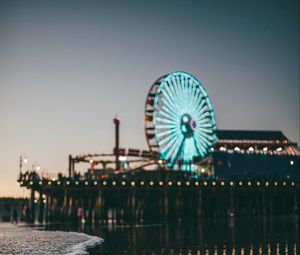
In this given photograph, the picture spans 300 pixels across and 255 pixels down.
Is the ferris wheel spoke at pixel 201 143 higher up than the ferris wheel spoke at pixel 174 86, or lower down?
lower down

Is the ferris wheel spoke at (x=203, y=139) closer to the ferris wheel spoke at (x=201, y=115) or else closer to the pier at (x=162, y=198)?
the ferris wheel spoke at (x=201, y=115)

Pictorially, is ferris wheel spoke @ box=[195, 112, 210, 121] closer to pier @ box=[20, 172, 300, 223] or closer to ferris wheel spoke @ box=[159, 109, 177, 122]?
ferris wheel spoke @ box=[159, 109, 177, 122]

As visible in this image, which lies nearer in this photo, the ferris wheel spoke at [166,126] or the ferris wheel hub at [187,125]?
the ferris wheel spoke at [166,126]

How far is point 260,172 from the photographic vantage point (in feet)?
332

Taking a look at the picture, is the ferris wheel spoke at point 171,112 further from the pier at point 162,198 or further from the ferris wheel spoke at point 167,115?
the pier at point 162,198

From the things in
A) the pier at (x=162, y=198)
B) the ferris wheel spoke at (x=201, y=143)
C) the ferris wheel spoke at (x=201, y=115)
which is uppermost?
the ferris wheel spoke at (x=201, y=115)

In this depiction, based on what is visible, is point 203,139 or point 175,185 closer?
point 175,185

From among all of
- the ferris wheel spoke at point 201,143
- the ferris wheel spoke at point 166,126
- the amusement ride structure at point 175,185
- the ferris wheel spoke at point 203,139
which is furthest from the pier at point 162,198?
the ferris wheel spoke at point 203,139

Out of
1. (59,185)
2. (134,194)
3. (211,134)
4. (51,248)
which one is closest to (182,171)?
(211,134)

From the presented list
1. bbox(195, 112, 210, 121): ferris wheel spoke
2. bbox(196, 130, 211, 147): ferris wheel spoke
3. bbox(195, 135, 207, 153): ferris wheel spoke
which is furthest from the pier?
bbox(195, 112, 210, 121): ferris wheel spoke

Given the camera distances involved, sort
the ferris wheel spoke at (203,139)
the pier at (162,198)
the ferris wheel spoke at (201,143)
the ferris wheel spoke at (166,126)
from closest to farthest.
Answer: the pier at (162,198) < the ferris wheel spoke at (166,126) < the ferris wheel spoke at (201,143) < the ferris wheel spoke at (203,139)

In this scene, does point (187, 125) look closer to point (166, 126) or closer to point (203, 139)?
point (166, 126)

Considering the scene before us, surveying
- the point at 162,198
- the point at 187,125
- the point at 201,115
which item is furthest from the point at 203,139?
the point at 162,198

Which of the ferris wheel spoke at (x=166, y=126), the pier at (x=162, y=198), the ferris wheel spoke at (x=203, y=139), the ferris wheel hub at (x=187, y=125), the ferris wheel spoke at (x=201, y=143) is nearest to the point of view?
the pier at (x=162, y=198)
